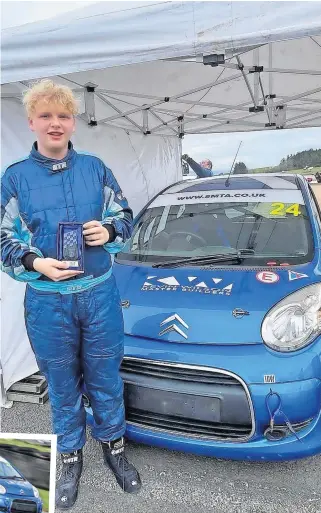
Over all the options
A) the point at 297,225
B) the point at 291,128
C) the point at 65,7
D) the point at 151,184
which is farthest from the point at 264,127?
the point at 65,7

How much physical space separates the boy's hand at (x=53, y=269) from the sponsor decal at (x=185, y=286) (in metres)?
0.81

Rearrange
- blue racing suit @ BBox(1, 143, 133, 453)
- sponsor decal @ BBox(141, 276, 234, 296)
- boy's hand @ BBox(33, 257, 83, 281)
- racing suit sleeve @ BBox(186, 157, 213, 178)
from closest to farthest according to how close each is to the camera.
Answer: boy's hand @ BBox(33, 257, 83, 281) → blue racing suit @ BBox(1, 143, 133, 453) → sponsor decal @ BBox(141, 276, 234, 296) → racing suit sleeve @ BBox(186, 157, 213, 178)

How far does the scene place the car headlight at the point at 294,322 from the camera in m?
2.13

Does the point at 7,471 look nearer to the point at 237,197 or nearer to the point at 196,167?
the point at 237,197

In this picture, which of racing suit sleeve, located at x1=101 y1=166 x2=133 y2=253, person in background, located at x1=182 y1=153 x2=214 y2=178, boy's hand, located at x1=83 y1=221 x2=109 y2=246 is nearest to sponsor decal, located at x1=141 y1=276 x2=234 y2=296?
racing suit sleeve, located at x1=101 y1=166 x2=133 y2=253

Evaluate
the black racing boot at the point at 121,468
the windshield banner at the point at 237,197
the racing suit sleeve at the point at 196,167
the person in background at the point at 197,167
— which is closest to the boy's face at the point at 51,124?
the black racing boot at the point at 121,468

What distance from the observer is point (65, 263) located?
1759 mm

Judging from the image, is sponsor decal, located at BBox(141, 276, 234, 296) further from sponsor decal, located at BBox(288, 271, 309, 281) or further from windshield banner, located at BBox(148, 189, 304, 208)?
windshield banner, located at BBox(148, 189, 304, 208)

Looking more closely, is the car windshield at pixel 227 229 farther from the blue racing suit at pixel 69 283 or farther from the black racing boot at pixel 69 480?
the black racing boot at pixel 69 480

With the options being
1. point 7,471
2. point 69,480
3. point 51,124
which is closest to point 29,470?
point 7,471

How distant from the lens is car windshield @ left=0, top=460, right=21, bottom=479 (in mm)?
1608

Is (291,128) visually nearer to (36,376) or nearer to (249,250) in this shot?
(249,250)

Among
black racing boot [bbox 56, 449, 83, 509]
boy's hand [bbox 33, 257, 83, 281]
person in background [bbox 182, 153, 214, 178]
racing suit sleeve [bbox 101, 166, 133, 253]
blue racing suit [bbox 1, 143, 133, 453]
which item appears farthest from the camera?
person in background [bbox 182, 153, 214, 178]

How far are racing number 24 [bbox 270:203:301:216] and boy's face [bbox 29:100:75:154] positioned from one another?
67.7 inches
